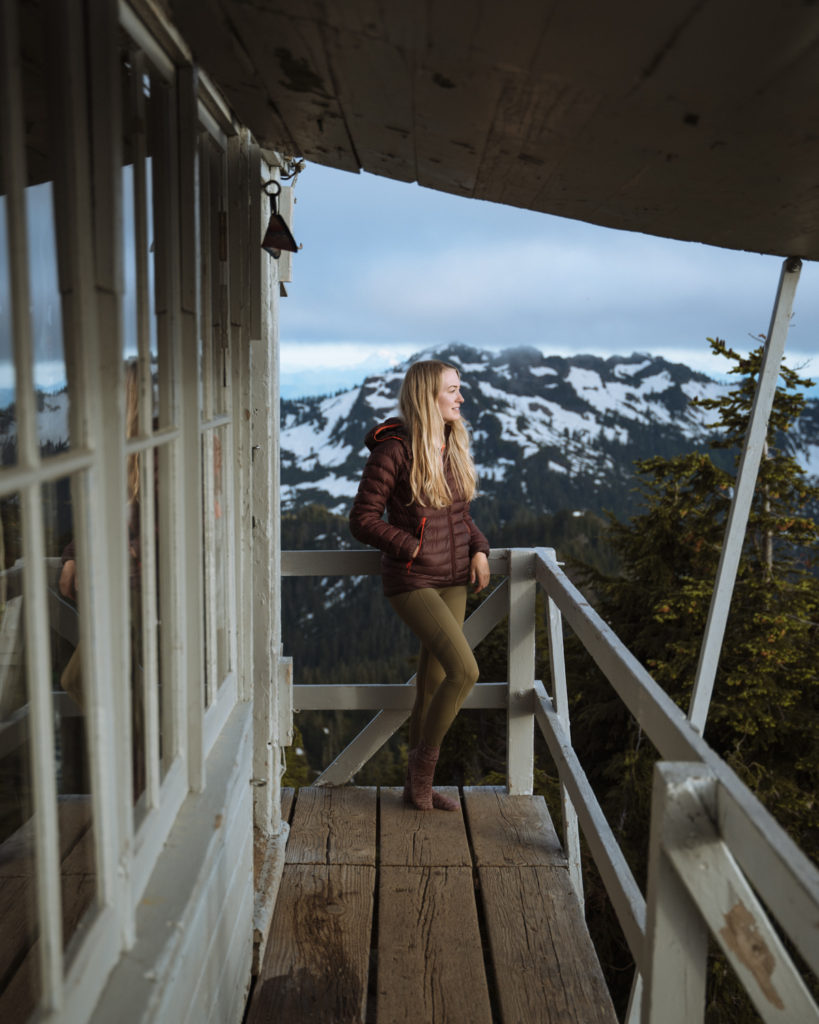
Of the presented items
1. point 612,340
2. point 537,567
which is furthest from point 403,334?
point 537,567

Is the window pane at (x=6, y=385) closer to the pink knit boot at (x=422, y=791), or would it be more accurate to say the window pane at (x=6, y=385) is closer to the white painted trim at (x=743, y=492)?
the white painted trim at (x=743, y=492)

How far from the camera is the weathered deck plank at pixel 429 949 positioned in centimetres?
232

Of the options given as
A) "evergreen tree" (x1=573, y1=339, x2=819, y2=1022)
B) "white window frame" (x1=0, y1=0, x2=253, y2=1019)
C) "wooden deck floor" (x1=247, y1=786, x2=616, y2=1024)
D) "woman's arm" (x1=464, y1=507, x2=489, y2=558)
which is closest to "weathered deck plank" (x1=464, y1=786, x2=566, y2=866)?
"wooden deck floor" (x1=247, y1=786, x2=616, y2=1024)

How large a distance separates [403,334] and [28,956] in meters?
116

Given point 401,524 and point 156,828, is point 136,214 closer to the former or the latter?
point 156,828

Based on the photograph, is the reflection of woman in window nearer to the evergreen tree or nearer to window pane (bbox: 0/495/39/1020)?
window pane (bbox: 0/495/39/1020)

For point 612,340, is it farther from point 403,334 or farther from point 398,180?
point 398,180

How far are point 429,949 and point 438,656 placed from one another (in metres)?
0.94

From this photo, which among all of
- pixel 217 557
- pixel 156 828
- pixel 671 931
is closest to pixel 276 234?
pixel 217 557

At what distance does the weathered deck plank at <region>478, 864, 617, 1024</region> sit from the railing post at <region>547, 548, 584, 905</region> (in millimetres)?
51

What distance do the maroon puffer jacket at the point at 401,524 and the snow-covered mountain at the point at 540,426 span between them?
238 feet

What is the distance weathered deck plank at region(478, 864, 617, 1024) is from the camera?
233cm

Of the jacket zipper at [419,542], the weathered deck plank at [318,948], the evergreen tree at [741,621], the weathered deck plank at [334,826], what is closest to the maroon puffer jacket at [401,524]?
the jacket zipper at [419,542]

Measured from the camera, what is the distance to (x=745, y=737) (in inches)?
447
